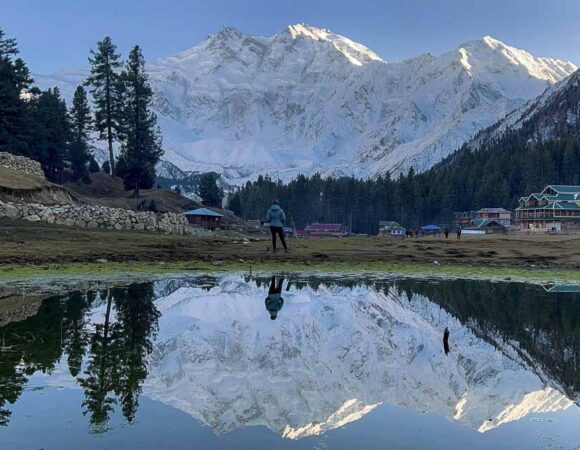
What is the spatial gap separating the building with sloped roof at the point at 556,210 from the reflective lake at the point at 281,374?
137246 mm

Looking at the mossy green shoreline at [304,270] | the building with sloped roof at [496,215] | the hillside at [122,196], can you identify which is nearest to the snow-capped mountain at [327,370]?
the mossy green shoreline at [304,270]

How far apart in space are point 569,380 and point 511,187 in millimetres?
187466

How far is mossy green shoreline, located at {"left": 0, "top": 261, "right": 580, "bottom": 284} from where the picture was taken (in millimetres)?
23617

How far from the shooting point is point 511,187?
18525cm

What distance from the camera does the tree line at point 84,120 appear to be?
69.6 m

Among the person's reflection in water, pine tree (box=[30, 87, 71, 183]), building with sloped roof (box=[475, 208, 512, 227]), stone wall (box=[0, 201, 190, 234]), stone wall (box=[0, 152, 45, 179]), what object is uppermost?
pine tree (box=[30, 87, 71, 183])

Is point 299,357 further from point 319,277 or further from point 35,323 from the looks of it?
point 319,277

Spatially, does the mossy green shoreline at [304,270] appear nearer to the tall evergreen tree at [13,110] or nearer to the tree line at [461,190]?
the tall evergreen tree at [13,110]

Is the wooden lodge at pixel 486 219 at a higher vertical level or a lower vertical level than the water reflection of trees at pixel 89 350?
higher

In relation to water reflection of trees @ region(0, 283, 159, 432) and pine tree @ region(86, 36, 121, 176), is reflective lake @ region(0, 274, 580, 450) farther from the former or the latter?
pine tree @ region(86, 36, 121, 176)

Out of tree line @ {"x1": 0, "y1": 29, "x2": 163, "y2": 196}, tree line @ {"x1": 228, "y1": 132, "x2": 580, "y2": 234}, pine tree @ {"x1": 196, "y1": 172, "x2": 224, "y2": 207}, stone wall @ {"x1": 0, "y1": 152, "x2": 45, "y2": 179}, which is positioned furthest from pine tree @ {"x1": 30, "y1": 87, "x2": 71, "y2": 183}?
tree line @ {"x1": 228, "y1": 132, "x2": 580, "y2": 234}

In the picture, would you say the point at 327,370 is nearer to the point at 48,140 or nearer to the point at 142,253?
the point at 142,253

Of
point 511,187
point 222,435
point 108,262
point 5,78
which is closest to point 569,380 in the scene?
point 222,435

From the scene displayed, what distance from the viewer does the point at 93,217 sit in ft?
160
